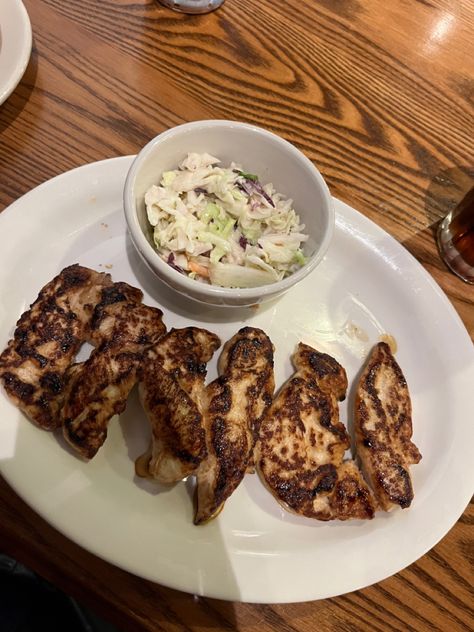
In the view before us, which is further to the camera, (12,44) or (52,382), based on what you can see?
(12,44)

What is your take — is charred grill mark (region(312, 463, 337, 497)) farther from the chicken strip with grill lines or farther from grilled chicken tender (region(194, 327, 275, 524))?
the chicken strip with grill lines

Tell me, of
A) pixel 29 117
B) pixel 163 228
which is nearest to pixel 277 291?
pixel 163 228

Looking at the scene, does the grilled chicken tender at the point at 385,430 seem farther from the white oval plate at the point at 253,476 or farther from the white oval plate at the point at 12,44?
the white oval plate at the point at 12,44

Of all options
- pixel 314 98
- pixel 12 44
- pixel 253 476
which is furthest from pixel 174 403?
pixel 314 98

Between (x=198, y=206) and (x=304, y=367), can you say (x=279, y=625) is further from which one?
(x=198, y=206)

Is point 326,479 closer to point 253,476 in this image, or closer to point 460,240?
point 253,476

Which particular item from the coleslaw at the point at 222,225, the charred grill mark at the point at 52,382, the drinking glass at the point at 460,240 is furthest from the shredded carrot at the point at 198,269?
the drinking glass at the point at 460,240
